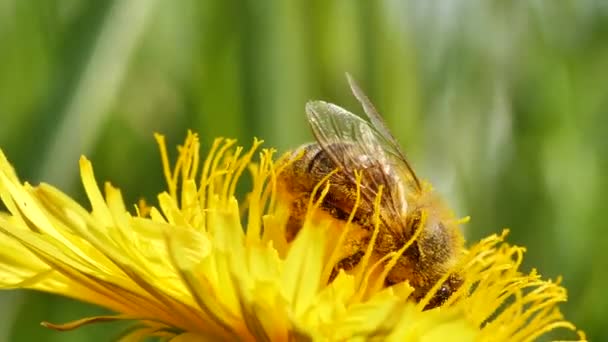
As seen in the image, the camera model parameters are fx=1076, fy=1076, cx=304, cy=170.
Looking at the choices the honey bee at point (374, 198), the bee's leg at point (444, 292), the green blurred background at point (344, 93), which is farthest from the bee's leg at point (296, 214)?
the green blurred background at point (344, 93)

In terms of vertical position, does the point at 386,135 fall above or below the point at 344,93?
below

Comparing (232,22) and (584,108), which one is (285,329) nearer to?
(232,22)

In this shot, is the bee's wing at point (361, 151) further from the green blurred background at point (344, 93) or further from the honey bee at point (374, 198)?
the green blurred background at point (344, 93)

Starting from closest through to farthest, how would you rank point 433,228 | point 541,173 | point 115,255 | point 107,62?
point 115,255, point 433,228, point 107,62, point 541,173

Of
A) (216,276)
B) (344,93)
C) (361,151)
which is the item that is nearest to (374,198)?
(361,151)

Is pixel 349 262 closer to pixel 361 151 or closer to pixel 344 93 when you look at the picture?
pixel 361 151

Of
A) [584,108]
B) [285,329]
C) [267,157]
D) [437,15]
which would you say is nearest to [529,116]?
[584,108]

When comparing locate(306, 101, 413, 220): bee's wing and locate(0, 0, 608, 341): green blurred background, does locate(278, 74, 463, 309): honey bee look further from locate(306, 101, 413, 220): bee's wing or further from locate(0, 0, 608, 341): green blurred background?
locate(0, 0, 608, 341): green blurred background
